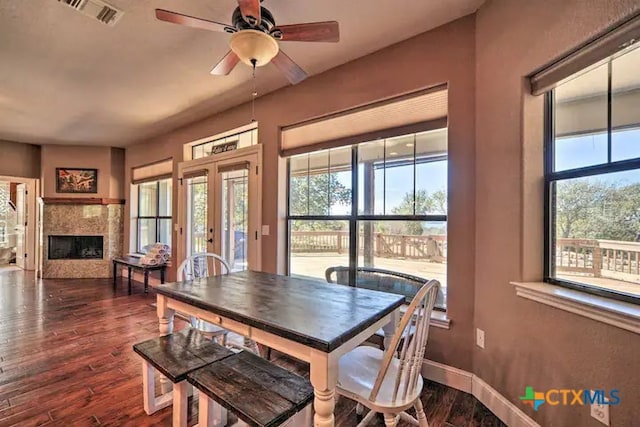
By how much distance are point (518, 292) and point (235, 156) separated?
3.17 m

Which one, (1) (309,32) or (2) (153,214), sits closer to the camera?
(1) (309,32)

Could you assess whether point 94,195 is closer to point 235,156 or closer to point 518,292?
point 235,156

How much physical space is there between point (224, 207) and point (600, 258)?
3.69 meters

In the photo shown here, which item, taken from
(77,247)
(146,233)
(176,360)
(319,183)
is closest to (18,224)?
(77,247)

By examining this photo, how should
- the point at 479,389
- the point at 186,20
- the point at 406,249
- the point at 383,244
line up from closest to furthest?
the point at 186,20, the point at 479,389, the point at 406,249, the point at 383,244

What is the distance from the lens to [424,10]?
6.45ft

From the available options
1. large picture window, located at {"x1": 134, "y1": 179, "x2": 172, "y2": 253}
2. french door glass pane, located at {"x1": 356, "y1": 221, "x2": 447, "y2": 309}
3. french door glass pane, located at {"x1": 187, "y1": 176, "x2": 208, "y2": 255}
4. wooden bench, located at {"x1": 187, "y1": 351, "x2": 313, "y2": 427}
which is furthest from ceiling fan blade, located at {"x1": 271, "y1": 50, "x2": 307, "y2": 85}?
large picture window, located at {"x1": 134, "y1": 179, "x2": 172, "y2": 253}

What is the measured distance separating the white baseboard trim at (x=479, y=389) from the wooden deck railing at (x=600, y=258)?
0.83 metres

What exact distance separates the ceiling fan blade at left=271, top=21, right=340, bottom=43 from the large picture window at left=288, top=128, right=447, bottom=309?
109 centimetres

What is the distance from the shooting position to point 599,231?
1.44 m

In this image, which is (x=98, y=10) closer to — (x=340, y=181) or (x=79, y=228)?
(x=340, y=181)

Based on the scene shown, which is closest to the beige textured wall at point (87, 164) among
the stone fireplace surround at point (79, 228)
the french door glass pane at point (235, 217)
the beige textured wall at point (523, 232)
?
the stone fireplace surround at point (79, 228)

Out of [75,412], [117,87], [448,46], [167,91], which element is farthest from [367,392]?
[117,87]

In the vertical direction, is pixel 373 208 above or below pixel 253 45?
below
